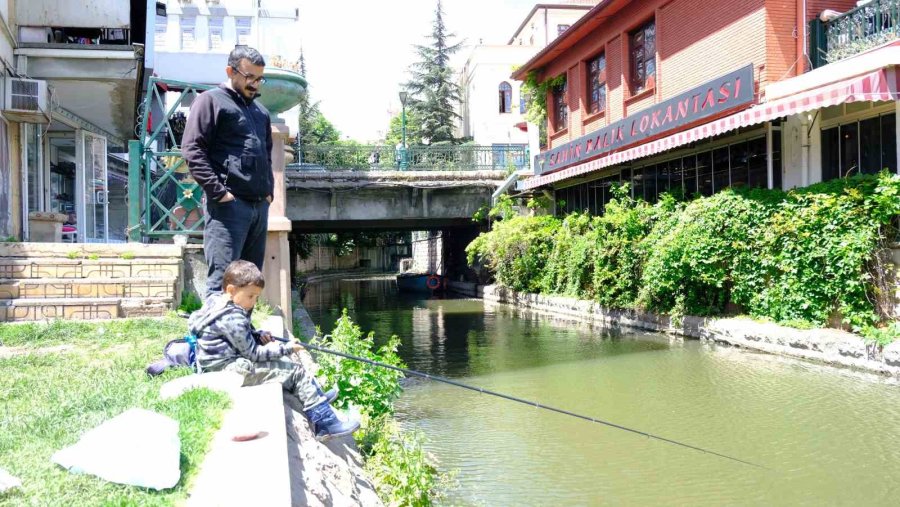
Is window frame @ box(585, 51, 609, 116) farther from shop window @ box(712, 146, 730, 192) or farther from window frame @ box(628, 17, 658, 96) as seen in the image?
shop window @ box(712, 146, 730, 192)

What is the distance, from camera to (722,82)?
46.9 ft

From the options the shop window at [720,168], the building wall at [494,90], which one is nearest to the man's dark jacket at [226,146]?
the shop window at [720,168]

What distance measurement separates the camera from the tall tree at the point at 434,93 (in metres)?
46.7

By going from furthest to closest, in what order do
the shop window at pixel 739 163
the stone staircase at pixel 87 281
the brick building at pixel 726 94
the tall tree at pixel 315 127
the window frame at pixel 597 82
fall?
the tall tree at pixel 315 127 → the window frame at pixel 597 82 → the shop window at pixel 739 163 → the brick building at pixel 726 94 → the stone staircase at pixel 87 281

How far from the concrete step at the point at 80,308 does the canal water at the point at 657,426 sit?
2.80m

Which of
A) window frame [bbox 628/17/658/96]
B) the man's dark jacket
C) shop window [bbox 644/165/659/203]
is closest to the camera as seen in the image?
the man's dark jacket

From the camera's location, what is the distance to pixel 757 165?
1418 centimetres

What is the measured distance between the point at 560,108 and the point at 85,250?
1892cm

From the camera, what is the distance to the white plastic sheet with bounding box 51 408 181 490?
2600 mm

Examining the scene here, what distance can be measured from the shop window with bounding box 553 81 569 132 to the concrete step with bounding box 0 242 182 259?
57.6 feet

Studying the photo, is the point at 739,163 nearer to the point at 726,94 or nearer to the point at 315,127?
the point at 726,94

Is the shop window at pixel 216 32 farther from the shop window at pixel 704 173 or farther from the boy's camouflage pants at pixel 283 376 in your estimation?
the boy's camouflage pants at pixel 283 376

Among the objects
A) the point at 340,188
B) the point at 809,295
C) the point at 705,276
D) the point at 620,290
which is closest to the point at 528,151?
the point at 340,188

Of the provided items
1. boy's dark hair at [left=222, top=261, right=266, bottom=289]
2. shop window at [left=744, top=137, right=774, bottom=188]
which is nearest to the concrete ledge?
shop window at [left=744, top=137, right=774, bottom=188]
